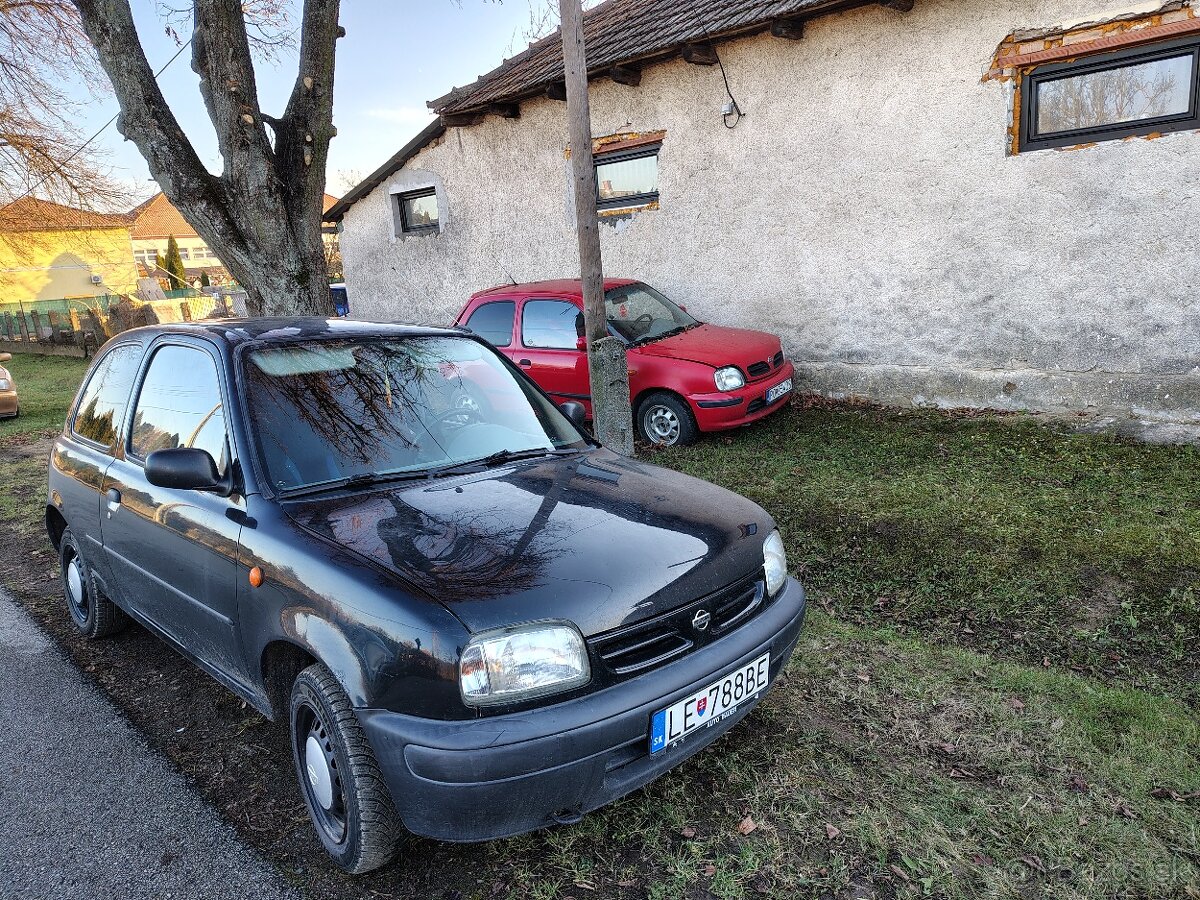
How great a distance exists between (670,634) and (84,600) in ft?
11.4

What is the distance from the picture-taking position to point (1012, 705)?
10.4 feet

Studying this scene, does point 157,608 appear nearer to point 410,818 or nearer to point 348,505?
point 348,505

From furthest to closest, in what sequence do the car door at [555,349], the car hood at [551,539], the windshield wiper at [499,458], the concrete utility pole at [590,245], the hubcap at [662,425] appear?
the car door at [555,349] < the hubcap at [662,425] < the concrete utility pole at [590,245] < the windshield wiper at [499,458] < the car hood at [551,539]

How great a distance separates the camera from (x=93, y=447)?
3.83m

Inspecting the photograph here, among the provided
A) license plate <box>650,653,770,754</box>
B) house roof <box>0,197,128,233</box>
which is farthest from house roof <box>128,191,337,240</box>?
license plate <box>650,653,770,754</box>

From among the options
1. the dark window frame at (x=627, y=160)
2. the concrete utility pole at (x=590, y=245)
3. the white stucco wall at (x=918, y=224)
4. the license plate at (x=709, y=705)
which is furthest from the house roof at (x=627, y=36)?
the license plate at (x=709, y=705)

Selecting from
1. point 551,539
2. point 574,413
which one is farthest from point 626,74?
point 551,539

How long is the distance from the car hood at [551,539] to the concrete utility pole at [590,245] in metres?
2.61

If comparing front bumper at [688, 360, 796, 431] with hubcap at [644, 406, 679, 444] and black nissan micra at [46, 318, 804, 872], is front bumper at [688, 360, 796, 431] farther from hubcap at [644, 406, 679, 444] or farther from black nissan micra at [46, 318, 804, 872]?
black nissan micra at [46, 318, 804, 872]

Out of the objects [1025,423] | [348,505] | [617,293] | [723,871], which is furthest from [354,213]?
[723,871]

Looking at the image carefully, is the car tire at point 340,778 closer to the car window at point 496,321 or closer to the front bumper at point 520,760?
the front bumper at point 520,760

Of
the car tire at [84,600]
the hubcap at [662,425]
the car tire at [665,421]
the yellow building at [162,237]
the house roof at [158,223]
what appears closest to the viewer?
the car tire at [84,600]

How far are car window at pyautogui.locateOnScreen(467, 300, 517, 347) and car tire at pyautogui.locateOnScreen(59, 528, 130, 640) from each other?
440 cm

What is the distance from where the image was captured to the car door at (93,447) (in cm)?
368
